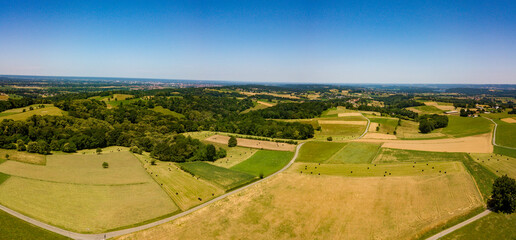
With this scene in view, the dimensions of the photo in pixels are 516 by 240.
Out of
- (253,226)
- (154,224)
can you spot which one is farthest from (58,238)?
(253,226)

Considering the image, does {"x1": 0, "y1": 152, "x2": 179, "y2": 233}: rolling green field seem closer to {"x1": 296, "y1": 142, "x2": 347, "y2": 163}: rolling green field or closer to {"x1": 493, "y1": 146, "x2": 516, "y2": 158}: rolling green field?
{"x1": 296, "y1": 142, "x2": 347, "y2": 163}: rolling green field

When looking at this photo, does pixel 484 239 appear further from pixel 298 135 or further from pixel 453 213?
pixel 298 135

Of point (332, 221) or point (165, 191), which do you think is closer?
point (332, 221)

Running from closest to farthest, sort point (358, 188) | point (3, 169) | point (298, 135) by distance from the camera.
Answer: point (358, 188) → point (3, 169) → point (298, 135)

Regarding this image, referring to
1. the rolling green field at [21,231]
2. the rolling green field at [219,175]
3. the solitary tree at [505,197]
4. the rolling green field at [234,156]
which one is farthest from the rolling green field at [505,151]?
the rolling green field at [21,231]

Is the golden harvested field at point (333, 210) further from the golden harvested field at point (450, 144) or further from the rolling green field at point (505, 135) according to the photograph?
the rolling green field at point (505, 135)

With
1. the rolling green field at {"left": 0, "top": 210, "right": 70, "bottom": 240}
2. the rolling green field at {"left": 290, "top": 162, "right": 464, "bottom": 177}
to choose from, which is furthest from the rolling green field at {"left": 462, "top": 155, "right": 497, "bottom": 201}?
the rolling green field at {"left": 0, "top": 210, "right": 70, "bottom": 240}

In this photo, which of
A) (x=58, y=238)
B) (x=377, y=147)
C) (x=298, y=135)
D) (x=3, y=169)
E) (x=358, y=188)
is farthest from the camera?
(x=298, y=135)

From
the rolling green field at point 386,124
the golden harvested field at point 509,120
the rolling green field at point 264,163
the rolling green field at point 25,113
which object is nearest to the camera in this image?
the rolling green field at point 264,163
